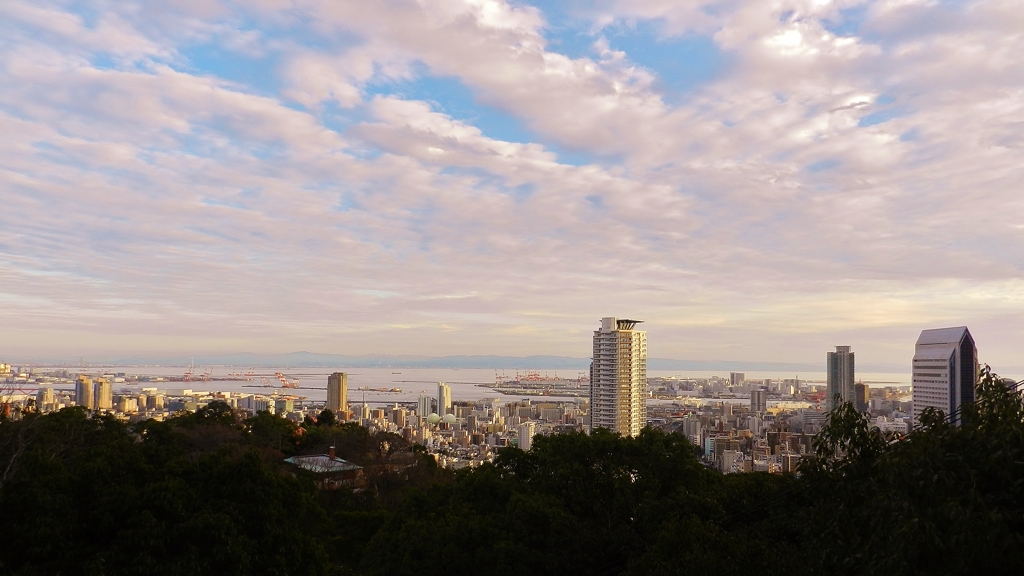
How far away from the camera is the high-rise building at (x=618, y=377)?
4825 cm

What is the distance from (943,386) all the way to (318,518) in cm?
4155

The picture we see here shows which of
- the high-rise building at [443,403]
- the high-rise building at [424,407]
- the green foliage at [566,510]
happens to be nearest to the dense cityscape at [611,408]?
the high-rise building at [443,403]

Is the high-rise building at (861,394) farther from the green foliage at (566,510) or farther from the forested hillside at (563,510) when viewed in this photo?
the forested hillside at (563,510)

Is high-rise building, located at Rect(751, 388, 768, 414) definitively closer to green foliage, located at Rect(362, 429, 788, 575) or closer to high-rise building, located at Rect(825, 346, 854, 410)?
high-rise building, located at Rect(825, 346, 854, 410)

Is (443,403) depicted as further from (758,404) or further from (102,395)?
(102,395)

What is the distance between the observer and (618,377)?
48719 mm

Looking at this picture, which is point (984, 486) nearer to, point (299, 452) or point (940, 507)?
point (940, 507)

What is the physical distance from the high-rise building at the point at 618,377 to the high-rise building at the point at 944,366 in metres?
16.5

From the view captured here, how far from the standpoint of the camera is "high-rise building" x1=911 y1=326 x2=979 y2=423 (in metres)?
39.4

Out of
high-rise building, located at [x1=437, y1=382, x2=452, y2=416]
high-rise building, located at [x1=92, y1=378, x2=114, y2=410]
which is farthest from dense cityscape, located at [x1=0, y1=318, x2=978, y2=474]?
high-rise building, located at [x1=437, y1=382, x2=452, y2=416]

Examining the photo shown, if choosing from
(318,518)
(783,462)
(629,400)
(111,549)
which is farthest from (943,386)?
(111,549)

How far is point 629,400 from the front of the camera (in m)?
48.5

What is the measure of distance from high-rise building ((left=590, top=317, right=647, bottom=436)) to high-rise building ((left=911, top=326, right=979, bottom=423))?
16.5 metres

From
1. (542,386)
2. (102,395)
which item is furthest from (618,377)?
(542,386)
